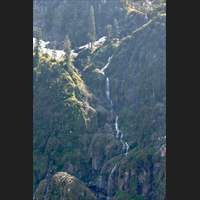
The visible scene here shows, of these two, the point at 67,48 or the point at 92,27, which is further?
the point at 92,27

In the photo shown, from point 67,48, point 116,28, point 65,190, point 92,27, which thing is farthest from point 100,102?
point 92,27

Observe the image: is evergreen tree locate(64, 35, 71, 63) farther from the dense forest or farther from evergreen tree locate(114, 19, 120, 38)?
evergreen tree locate(114, 19, 120, 38)

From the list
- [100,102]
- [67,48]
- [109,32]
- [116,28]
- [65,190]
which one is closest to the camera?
[65,190]

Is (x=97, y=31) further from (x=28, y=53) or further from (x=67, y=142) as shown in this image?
(x=28, y=53)

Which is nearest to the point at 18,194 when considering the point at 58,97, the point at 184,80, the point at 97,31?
the point at 184,80

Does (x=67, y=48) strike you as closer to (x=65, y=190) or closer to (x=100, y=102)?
(x=100, y=102)

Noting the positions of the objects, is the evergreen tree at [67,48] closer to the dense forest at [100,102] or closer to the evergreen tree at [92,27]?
the dense forest at [100,102]
